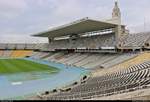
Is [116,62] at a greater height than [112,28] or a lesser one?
lesser

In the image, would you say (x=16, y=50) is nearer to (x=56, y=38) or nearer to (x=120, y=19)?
(x=56, y=38)

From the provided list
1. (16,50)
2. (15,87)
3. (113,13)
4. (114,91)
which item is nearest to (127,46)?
(113,13)

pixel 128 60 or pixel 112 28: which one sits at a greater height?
pixel 112 28

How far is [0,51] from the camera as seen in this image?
95.5 metres

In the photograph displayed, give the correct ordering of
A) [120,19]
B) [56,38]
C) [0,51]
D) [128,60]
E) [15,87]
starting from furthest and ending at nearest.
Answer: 1. [0,51]
2. [56,38]
3. [120,19]
4. [128,60]
5. [15,87]

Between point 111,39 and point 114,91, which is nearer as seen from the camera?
point 114,91

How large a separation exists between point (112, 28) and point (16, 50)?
56720 millimetres

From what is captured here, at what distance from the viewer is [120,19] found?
4638 cm

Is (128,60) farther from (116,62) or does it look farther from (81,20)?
(81,20)

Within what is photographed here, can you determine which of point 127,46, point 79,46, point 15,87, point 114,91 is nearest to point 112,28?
point 127,46

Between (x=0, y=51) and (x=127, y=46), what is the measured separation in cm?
6449

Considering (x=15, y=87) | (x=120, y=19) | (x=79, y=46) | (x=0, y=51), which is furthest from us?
(x=0, y=51)

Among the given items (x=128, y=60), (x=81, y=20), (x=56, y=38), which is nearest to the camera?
(x=128, y=60)

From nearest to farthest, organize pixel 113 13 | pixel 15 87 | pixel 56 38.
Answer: pixel 15 87 < pixel 113 13 < pixel 56 38
